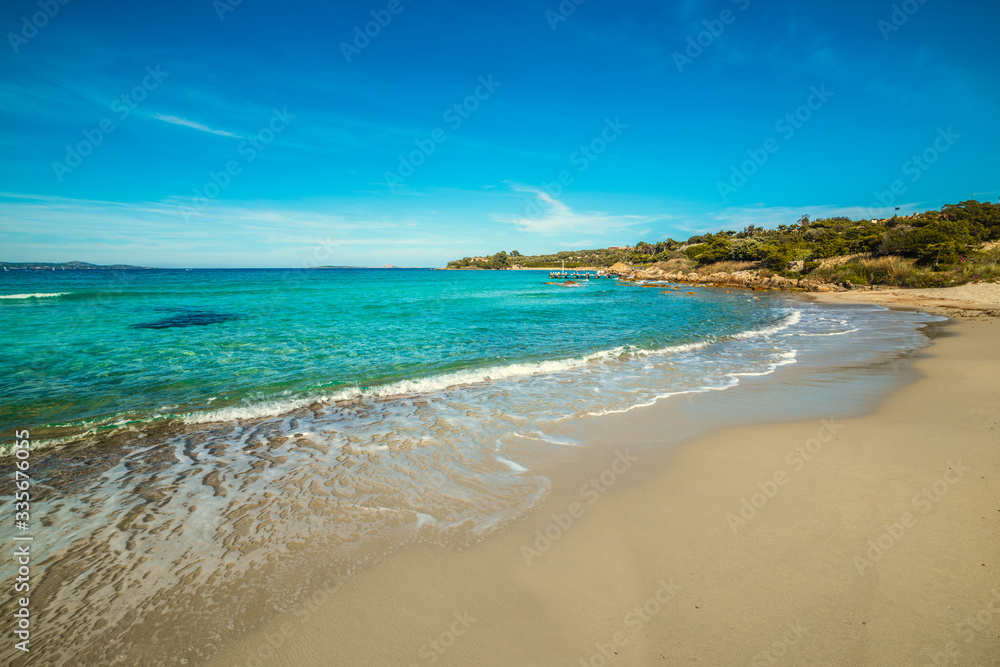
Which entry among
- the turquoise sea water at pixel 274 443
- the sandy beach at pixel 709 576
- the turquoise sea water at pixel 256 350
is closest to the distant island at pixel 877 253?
the turquoise sea water at pixel 256 350

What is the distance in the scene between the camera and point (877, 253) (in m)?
37.1

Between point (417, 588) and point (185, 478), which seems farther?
point (185, 478)

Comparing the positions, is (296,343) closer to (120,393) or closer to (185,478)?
(120,393)

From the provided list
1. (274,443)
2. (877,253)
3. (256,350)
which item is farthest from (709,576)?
(877,253)

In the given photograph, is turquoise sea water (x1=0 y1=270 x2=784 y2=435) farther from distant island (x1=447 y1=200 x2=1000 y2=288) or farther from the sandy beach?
distant island (x1=447 y1=200 x2=1000 y2=288)

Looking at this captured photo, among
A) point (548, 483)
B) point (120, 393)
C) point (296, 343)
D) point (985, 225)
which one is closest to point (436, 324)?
point (296, 343)

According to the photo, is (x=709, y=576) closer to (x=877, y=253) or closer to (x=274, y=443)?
(x=274, y=443)

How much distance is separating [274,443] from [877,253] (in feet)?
169

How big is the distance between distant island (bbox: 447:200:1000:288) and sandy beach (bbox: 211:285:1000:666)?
126ft

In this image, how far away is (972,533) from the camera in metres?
3.48

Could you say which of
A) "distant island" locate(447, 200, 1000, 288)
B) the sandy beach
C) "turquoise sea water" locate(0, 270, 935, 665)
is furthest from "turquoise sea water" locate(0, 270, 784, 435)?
"distant island" locate(447, 200, 1000, 288)

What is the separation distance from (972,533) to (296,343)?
15184mm

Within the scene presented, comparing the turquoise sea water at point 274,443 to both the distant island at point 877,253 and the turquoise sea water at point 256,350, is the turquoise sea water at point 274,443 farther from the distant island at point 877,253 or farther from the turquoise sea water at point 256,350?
the distant island at point 877,253

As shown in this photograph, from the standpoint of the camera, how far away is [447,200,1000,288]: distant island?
30406 mm
